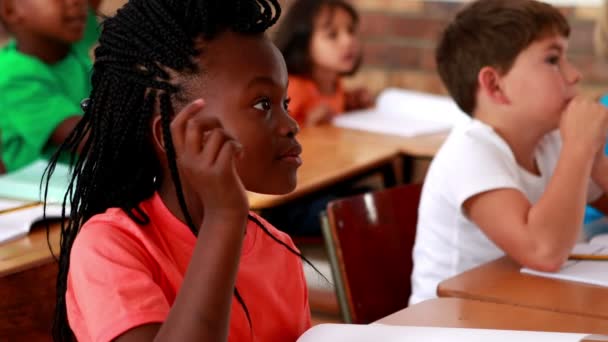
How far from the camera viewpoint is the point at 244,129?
1087mm

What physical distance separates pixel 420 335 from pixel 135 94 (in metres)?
0.43

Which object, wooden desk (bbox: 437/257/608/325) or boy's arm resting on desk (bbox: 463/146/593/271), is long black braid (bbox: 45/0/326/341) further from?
boy's arm resting on desk (bbox: 463/146/593/271)

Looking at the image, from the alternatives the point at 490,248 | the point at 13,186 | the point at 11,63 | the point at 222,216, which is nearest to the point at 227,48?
the point at 222,216

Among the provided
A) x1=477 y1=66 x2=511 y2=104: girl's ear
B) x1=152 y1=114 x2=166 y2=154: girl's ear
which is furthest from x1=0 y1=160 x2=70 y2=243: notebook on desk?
x1=477 y1=66 x2=511 y2=104: girl's ear

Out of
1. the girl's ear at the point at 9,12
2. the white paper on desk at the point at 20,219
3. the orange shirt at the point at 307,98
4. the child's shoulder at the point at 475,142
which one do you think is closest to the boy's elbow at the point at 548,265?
the child's shoulder at the point at 475,142

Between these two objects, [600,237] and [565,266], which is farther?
[600,237]

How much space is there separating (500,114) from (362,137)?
1.15 metres

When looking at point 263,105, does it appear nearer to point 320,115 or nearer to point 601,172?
point 601,172

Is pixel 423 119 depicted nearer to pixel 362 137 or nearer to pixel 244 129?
pixel 362 137

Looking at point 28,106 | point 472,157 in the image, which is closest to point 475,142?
point 472,157

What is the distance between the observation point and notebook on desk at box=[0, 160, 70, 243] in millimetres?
1776

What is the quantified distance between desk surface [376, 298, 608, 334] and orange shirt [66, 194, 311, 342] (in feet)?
0.50

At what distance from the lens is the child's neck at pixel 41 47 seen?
261cm

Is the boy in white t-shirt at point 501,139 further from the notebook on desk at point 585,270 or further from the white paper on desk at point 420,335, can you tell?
Result: the white paper on desk at point 420,335
